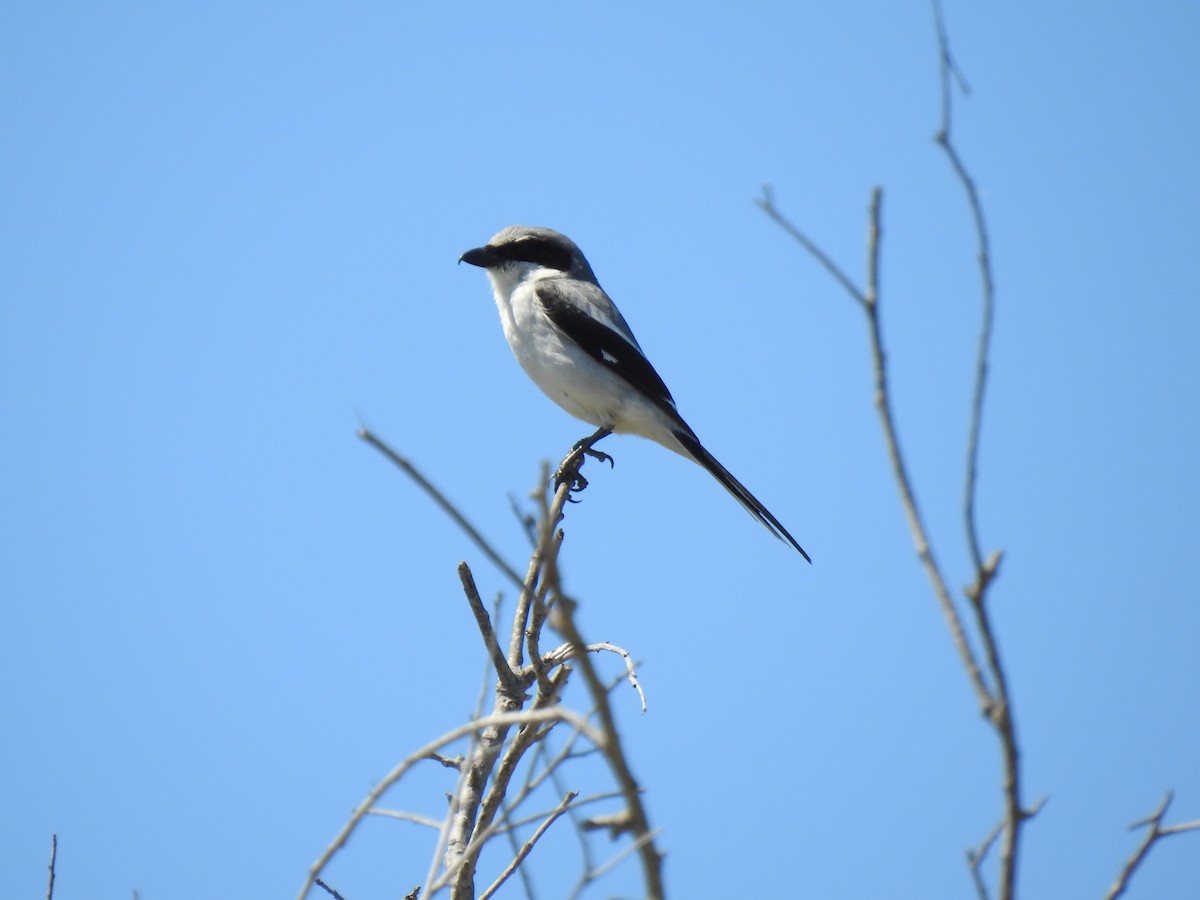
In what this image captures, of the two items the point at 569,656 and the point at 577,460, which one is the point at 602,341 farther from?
the point at 569,656

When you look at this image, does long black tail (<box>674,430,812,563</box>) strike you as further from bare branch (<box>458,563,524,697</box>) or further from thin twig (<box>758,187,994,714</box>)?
thin twig (<box>758,187,994,714</box>)

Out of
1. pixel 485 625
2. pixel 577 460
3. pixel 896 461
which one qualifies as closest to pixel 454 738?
pixel 896 461

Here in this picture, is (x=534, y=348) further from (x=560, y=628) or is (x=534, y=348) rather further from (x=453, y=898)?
(x=560, y=628)

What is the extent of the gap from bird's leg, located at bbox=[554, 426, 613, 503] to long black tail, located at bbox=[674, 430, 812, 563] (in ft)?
1.50

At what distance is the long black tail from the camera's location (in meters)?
6.00

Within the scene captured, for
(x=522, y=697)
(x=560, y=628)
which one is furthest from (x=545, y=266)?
(x=560, y=628)

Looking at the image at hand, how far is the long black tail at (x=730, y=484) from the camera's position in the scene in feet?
19.7

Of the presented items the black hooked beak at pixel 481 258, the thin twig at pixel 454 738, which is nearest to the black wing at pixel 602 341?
the black hooked beak at pixel 481 258

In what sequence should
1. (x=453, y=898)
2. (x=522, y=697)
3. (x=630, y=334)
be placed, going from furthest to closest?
(x=630, y=334) < (x=522, y=697) < (x=453, y=898)

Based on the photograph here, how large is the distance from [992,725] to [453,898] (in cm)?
189

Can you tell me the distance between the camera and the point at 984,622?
1.17 m

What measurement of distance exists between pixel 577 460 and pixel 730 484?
2.78 ft

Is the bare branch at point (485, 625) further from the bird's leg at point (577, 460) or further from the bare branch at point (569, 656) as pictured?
the bird's leg at point (577, 460)

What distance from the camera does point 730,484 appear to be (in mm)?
6395
